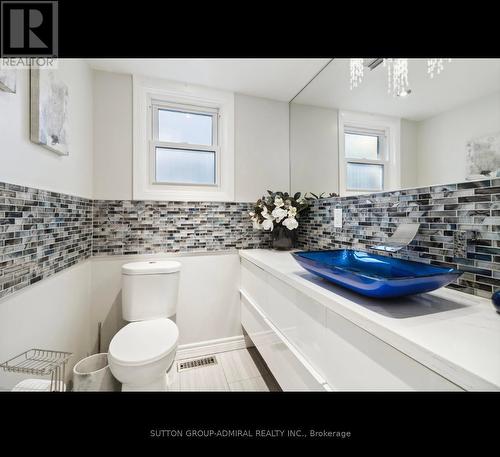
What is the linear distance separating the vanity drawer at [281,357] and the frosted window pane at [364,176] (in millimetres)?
933

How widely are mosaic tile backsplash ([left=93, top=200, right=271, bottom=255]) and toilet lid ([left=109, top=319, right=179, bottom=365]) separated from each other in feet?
1.88

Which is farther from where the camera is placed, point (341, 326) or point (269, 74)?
point (269, 74)

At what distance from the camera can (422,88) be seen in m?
0.96

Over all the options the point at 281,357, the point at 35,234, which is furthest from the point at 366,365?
the point at 35,234

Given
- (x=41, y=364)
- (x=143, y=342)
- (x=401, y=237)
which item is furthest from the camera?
(x=143, y=342)

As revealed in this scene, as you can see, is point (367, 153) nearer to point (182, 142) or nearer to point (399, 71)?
point (399, 71)

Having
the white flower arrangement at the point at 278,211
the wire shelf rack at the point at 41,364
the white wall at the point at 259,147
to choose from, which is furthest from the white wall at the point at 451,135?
the wire shelf rack at the point at 41,364

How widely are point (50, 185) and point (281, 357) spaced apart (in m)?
1.43

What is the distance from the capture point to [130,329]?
1.31m
